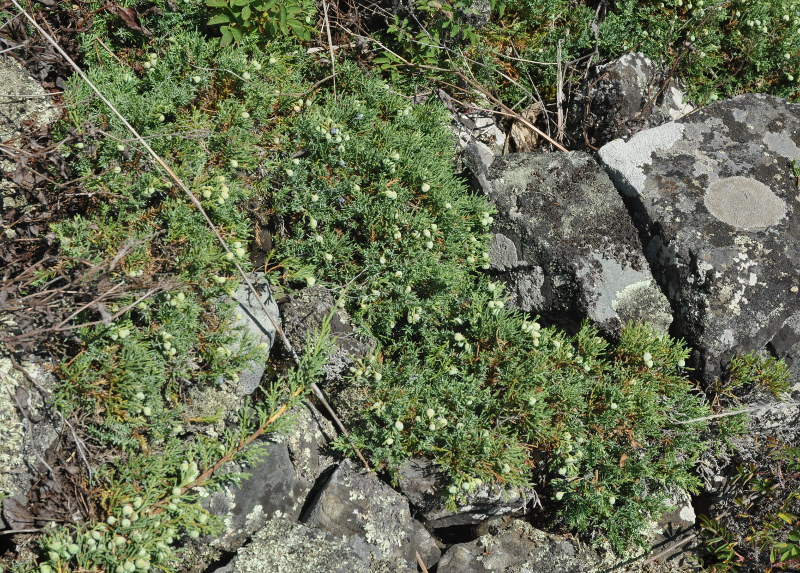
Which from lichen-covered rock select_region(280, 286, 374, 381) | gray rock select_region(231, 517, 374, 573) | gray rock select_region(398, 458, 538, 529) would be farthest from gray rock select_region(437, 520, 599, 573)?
lichen-covered rock select_region(280, 286, 374, 381)

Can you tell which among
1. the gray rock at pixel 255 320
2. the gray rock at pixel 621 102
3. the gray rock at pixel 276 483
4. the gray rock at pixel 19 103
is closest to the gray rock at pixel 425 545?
the gray rock at pixel 276 483

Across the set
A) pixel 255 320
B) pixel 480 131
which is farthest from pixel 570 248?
pixel 255 320

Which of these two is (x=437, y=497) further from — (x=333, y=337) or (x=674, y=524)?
(x=674, y=524)

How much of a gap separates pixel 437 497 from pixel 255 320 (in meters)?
1.67

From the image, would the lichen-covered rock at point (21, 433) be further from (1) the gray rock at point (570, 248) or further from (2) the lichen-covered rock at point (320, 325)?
(1) the gray rock at point (570, 248)

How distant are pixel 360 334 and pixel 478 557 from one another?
1.66m

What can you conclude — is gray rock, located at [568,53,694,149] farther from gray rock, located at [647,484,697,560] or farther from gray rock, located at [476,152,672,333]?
gray rock, located at [647,484,697,560]

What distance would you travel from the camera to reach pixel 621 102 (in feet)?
17.4

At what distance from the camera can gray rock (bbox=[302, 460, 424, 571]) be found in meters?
3.94

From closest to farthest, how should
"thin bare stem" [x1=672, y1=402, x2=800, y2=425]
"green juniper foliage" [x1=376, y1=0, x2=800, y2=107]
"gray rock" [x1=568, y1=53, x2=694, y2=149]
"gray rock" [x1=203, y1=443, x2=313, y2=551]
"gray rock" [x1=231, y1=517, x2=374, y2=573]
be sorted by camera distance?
"gray rock" [x1=231, y1=517, x2=374, y2=573] < "gray rock" [x1=203, y1=443, x2=313, y2=551] < "thin bare stem" [x1=672, y1=402, x2=800, y2=425] < "gray rock" [x1=568, y1=53, x2=694, y2=149] < "green juniper foliage" [x1=376, y1=0, x2=800, y2=107]

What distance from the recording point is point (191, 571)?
12.5 ft

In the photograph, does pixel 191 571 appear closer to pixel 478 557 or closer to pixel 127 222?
pixel 478 557

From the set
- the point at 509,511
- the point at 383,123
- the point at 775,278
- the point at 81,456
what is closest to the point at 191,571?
the point at 81,456

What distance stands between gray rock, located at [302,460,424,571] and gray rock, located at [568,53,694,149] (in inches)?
131
